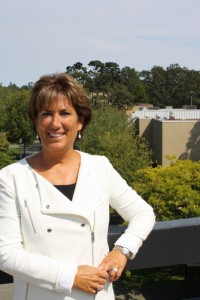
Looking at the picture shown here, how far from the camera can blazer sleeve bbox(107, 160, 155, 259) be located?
6.70 feet

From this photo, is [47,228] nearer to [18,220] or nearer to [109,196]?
[18,220]

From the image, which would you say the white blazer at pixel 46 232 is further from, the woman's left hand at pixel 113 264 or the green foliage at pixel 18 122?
the green foliage at pixel 18 122

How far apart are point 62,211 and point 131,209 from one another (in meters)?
0.37

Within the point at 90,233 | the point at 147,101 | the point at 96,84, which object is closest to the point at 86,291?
the point at 90,233

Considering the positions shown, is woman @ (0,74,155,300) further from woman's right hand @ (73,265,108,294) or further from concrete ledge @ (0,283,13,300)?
concrete ledge @ (0,283,13,300)

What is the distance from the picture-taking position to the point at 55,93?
1918 millimetres

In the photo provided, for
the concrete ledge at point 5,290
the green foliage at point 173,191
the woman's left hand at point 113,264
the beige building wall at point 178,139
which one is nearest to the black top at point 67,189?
the woman's left hand at point 113,264

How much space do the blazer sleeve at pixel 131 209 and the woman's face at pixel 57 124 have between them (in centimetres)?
25

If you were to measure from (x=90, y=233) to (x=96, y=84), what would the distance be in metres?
62.7

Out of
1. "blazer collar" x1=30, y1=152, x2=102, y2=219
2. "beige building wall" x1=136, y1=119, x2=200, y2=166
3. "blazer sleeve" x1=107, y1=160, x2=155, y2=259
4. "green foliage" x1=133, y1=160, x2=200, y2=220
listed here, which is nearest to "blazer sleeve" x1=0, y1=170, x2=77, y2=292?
"blazer collar" x1=30, y1=152, x2=102, y2=219

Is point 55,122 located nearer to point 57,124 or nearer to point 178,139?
point 57,124

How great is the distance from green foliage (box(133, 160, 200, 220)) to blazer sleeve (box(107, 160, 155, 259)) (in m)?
8.19

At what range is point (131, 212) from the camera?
208 centimetres

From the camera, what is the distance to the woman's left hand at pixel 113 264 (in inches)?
73.2
